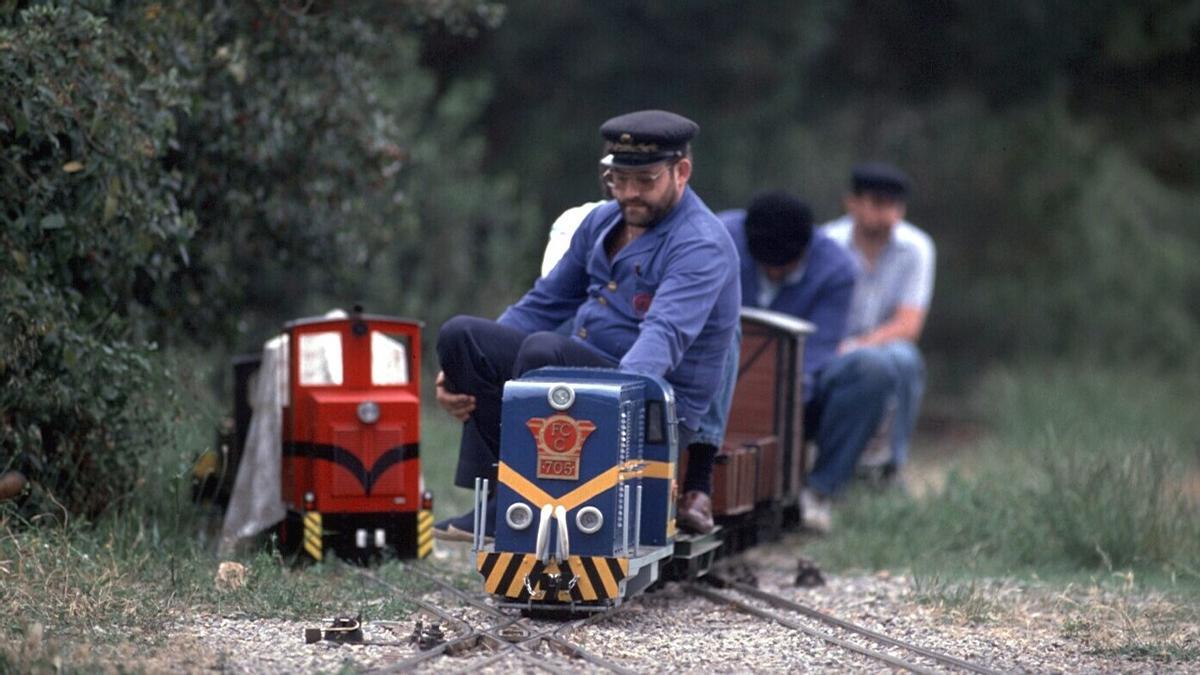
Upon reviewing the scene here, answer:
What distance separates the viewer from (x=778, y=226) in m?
10.3

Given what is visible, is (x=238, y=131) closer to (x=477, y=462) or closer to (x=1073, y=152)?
(x=477, y=462)

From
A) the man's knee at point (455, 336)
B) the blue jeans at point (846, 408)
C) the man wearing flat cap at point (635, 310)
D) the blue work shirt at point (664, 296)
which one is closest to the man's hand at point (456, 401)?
the man wearing flat cap at point (635, 310)

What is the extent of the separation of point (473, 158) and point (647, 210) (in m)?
10.2

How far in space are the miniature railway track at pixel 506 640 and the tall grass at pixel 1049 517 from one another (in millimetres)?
2952

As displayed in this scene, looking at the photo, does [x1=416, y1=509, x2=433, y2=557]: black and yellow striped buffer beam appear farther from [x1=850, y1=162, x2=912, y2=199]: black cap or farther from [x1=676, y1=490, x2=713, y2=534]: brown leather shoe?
[x1=850, y1=162, x2=912, y2=199]: black cap

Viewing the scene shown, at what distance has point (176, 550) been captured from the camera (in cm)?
813

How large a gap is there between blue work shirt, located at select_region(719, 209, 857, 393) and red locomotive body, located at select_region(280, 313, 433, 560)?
2892 millimetres

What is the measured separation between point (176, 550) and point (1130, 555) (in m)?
5.01

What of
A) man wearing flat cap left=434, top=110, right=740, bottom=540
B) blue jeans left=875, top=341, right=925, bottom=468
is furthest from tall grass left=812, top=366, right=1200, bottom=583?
man wearing flat cap left=434, top=110, right=740, bottom=540

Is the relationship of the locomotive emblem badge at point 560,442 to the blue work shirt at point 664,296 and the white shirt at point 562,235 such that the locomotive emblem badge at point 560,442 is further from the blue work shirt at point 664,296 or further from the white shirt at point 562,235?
the white shirt at point 562,235

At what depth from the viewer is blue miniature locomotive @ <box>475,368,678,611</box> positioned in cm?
687

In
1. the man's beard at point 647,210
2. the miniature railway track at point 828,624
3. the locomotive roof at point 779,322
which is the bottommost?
the miniature railway track at point 828,624

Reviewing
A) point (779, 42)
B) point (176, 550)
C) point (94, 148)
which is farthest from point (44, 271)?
point (779, 42)

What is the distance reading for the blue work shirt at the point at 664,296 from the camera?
7.22 metres
